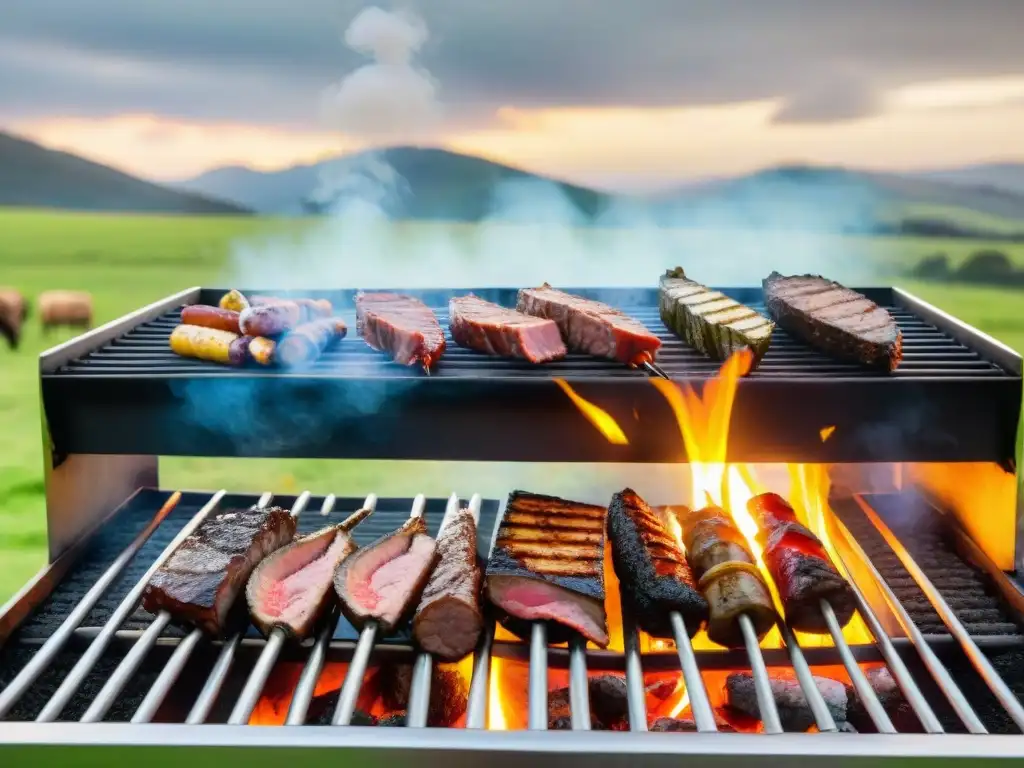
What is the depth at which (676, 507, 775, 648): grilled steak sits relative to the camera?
2.38 metres

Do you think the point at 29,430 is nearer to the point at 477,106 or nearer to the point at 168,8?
the point at 168,8

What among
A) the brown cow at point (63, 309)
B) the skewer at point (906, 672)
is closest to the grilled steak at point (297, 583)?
the skewer at point (906, 672)

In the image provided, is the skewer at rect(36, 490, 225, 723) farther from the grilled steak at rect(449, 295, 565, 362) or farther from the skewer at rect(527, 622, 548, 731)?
the grilled steak at rect(449, 295, 565, 362)

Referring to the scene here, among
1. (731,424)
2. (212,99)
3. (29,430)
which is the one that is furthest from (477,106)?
(29,430)

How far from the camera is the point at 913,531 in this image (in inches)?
131

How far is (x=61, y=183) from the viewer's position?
783cm

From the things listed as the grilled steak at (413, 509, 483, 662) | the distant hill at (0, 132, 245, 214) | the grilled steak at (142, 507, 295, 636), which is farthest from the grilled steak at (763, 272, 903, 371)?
the distant hill at (0, 132, 245, 214)

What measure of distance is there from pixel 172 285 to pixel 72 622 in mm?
5860

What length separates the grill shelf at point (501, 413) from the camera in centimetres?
267

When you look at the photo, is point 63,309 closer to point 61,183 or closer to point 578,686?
point 61,183

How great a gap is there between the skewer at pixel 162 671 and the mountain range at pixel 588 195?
396 cm

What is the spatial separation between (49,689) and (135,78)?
4.98 metres

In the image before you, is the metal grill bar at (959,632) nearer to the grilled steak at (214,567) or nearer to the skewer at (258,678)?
the skewer at (258,678)

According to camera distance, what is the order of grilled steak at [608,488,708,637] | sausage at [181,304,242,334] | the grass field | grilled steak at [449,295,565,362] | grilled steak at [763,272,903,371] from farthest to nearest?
the grass field
sausage at [181,304,242,334]
grilled steak at [449,295,565,362]
grilled steak at [763,272,903,371]
grilled steak at [608,488,708,637]
